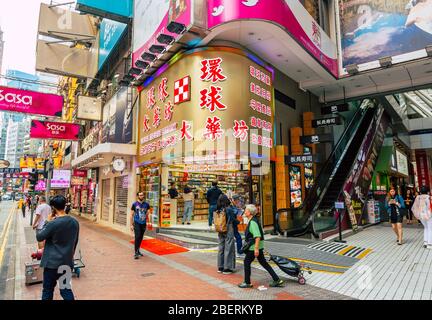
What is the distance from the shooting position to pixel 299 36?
10.2m

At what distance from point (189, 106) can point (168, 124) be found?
136 centimetres

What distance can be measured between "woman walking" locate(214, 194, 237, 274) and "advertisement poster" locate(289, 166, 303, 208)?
6.64 m

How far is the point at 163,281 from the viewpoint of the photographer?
5.22m

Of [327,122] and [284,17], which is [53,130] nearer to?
[284,17]

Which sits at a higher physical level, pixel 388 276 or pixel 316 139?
pixel 316 139

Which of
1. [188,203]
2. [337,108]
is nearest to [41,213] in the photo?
[188,203]

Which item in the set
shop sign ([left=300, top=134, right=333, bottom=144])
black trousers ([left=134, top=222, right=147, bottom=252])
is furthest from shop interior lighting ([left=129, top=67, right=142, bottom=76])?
shop sign ([left=300, top=134, right=333, bottom=144])

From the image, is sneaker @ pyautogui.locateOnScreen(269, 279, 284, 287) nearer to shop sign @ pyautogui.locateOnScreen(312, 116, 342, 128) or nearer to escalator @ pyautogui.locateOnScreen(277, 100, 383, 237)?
escalator @ pyautogui.locateOnScreen(277, 100, 383, 237)

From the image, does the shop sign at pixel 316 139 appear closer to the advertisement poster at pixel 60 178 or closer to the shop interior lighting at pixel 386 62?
the shop interior lighting at pixel 386 62

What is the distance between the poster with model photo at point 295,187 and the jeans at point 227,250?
21.8 ft

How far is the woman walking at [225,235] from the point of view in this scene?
18.8ft

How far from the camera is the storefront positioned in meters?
9.57

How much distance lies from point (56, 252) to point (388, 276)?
18.4ft
